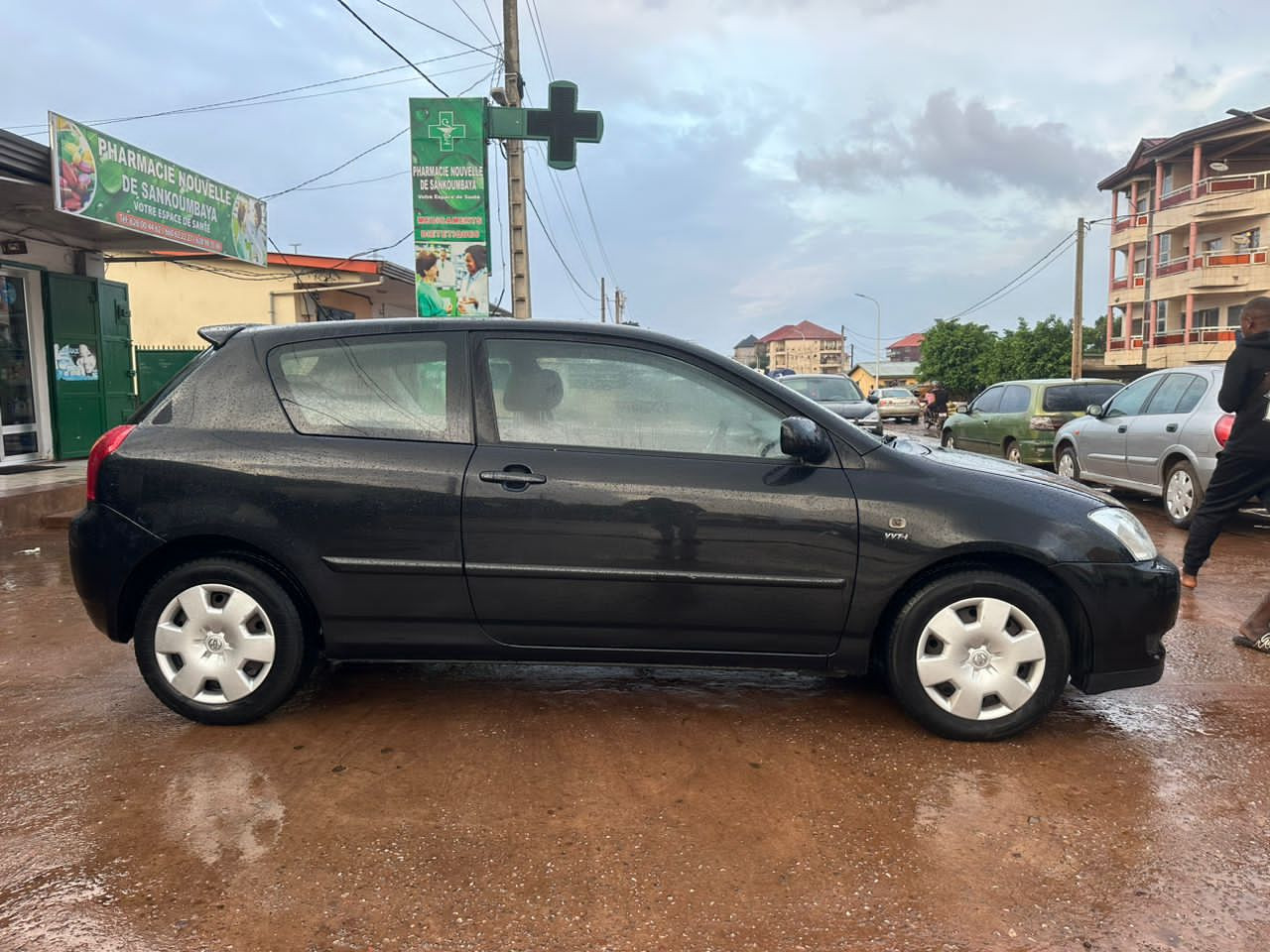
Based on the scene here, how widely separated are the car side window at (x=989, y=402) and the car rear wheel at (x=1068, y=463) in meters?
2.24

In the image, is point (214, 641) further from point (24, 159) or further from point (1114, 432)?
point (1114, 432)

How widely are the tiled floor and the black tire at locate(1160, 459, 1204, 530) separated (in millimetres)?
11961

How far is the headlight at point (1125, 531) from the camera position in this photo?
3496 mm

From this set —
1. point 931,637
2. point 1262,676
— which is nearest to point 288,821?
point 931,637

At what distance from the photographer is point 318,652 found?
378 centimetres

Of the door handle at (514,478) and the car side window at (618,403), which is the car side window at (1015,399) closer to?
the car side window at (618,403)

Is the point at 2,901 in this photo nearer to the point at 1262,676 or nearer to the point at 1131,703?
the point at 1131,703

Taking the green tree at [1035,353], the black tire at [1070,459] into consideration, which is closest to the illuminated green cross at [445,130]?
the black tire at [1070,459]

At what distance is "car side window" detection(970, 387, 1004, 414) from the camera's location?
43.0ft

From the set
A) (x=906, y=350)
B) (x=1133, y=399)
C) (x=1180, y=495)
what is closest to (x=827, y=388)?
(x=1133, y=399)

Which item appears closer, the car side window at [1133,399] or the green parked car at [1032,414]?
the car side window at [1133,399]

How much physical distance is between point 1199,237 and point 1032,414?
33981 mm

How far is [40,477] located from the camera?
11484mm

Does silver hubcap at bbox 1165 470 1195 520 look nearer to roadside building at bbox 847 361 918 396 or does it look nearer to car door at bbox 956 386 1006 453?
car door at bbox 956 386 1006 453
